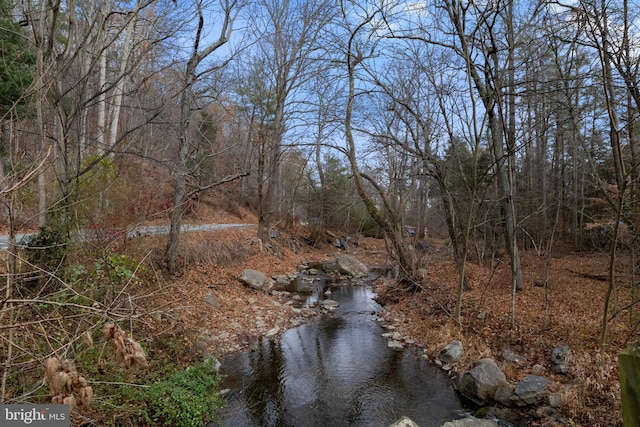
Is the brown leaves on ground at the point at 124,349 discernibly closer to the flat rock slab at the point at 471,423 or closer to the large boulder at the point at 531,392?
the flat rock slab at the point at 471,423

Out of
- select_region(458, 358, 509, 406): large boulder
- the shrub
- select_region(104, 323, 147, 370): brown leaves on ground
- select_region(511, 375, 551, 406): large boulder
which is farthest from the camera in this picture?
select_region(458, 358, 509, 406): large boulder

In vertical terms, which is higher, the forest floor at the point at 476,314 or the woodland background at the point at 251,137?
the woodland background at the point at 251,137

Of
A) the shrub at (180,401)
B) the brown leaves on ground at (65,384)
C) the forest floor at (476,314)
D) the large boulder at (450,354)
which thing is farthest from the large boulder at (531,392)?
the brown leaves on ground at (65,384)

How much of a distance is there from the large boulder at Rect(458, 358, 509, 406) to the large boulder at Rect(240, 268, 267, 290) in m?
6.58

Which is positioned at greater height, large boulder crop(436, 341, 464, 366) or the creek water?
large boulder crop(436, 341, 464, 366)

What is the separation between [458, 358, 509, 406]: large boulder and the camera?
4.87 meters

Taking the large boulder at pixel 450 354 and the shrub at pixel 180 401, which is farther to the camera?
the large boulder at pixel 450 354

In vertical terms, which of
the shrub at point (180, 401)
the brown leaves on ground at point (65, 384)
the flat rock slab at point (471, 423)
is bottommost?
the flat rock slab at point (471, 423)

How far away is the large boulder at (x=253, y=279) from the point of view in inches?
405

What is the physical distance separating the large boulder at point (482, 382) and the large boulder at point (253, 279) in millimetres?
6582

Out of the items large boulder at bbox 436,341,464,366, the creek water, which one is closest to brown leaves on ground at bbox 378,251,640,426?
large boulder at bbox 436,341,464,366

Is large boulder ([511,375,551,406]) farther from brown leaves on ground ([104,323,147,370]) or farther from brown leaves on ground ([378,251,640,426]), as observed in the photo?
brown leaves on ground ([104,323,147,370])

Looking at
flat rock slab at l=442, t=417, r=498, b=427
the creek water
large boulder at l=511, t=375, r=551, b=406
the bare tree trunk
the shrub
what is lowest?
the creek water

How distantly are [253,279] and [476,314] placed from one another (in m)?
6.43
